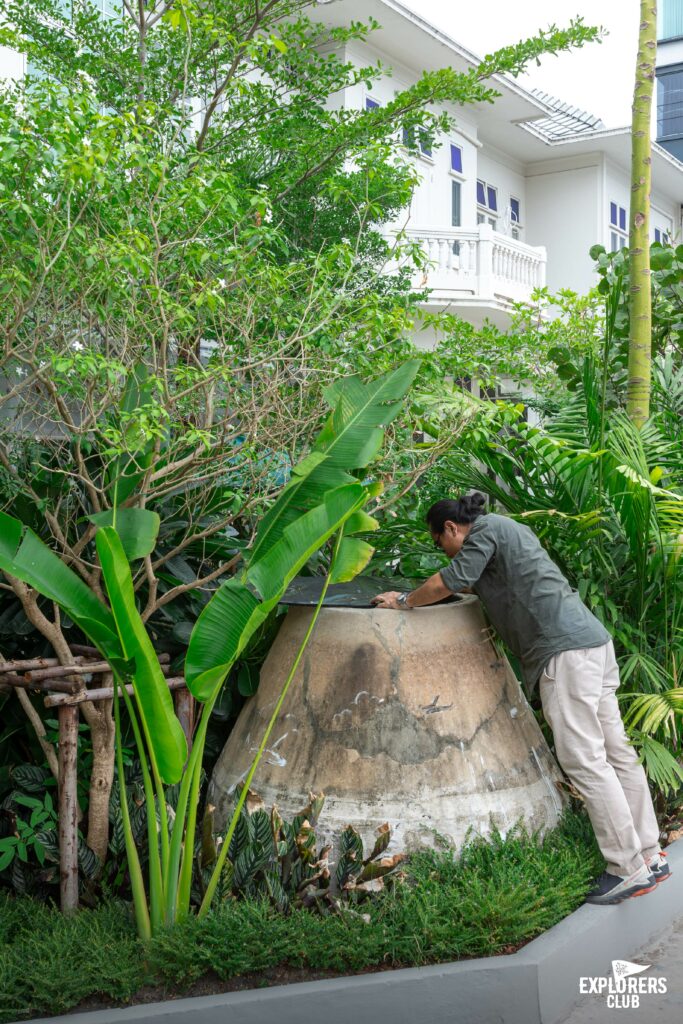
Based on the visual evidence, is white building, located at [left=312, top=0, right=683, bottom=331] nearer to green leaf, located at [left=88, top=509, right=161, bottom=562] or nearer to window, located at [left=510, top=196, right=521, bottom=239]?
window, located at [left=510, top=196, right=521, bottom=239]

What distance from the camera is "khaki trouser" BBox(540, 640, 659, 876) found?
15.7ft

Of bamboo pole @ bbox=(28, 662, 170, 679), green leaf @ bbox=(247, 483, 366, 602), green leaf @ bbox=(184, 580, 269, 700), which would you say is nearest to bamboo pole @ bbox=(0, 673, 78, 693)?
bamboo pole @ bbox=(28, 662, 170, 679)

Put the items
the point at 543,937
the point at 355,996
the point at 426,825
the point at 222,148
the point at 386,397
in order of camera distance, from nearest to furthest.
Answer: the point at 355,996, the point at 543,937, the point at 426,825, the point at 386,397, the point at 222,148

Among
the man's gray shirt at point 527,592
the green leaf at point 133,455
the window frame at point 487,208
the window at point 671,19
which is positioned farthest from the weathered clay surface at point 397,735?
the window at point 671,19

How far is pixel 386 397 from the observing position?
4941 mm

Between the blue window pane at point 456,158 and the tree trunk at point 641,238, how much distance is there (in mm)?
13465

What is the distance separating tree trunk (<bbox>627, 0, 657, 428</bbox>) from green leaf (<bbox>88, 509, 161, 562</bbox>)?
138 inches

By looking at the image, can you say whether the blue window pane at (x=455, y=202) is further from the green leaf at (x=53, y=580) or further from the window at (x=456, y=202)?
the green leaf at (x=53, y=580)

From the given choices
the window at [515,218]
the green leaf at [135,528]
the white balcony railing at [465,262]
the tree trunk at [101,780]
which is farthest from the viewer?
the window at [515,218]

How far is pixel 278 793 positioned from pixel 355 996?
1.07 m

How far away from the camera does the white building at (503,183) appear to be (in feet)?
56.4

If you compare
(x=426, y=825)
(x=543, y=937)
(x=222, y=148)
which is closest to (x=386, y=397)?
(x=426, y=825)

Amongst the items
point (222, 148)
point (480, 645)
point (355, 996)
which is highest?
point (222, 148)

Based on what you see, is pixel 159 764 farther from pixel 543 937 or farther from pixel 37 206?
pixel 37 206
